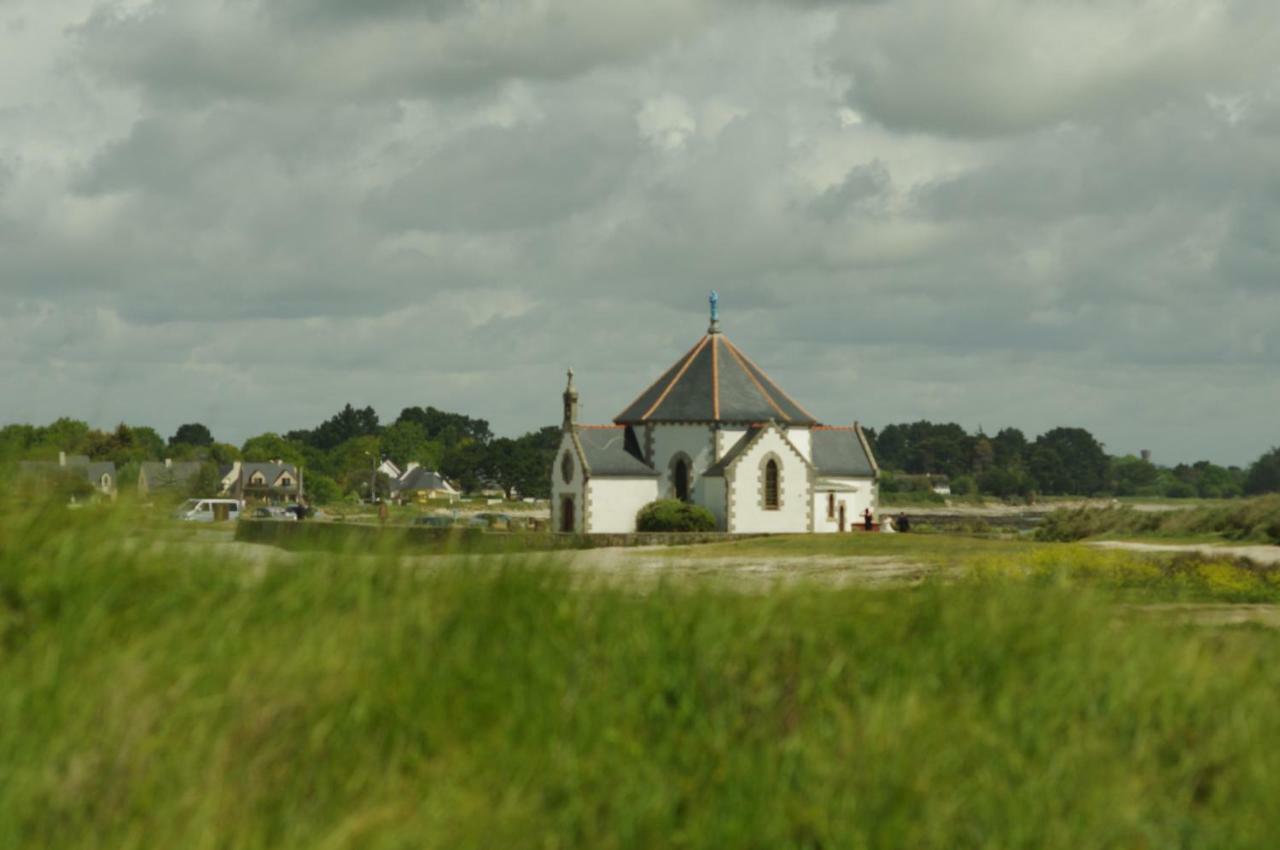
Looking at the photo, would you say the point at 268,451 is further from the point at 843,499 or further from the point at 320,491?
the point at 843,499

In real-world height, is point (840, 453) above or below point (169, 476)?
above

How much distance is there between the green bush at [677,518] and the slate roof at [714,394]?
4.39 meters

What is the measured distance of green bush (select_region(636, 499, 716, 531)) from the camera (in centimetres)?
5625

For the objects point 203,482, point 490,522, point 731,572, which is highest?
point 203,482

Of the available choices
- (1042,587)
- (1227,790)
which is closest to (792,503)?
(1042,587)

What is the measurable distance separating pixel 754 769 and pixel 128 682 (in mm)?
3795

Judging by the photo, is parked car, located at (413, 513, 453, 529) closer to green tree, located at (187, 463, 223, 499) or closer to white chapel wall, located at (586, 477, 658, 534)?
green tree, located at (187, 463, 223, 499)

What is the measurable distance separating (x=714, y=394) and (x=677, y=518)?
676 cm

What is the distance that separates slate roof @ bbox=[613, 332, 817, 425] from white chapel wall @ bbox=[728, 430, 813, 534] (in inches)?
90.6

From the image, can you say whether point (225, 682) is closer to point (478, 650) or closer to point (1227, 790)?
point (478, 650)

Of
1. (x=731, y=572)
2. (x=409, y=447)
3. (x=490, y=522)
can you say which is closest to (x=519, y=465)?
(x=409, y=447)

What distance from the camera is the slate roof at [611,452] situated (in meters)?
58.2

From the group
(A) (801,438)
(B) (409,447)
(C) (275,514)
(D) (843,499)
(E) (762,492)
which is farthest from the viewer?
(B) (409,447)

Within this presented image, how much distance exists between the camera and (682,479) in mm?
59750
